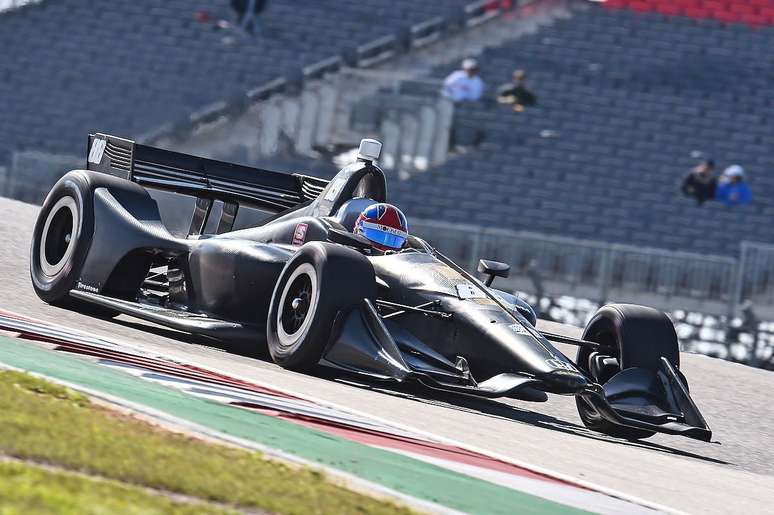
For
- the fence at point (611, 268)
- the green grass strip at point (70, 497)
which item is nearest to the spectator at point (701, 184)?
the fence at point (611, 268)

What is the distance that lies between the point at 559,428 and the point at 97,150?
3.87 m

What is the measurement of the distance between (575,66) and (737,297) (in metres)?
9.14

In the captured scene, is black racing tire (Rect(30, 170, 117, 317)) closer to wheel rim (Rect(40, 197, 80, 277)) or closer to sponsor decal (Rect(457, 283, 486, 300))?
wheel rim (Rect(40, 197, 80, 277))

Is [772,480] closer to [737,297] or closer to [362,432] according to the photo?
[362,432]

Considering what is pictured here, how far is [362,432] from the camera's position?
5.43 m

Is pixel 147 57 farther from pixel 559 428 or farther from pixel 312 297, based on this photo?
pixel 559 428

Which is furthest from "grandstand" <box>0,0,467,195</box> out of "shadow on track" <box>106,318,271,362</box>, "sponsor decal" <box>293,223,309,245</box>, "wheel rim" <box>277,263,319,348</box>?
"wheel rim" <box>277,263,319,348</box>

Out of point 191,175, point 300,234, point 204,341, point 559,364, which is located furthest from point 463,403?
point 191,175

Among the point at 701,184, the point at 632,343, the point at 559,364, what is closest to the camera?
the point at 559,364

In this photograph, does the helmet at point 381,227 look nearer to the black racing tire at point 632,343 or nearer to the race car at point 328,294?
the race car at point 328,294

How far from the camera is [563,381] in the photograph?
21.9 ft

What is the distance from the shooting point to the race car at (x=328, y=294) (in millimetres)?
6879

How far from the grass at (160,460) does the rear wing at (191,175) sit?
448 cm

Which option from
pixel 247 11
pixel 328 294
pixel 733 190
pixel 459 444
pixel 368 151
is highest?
pixel 247 11
